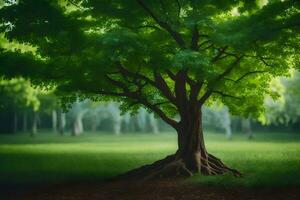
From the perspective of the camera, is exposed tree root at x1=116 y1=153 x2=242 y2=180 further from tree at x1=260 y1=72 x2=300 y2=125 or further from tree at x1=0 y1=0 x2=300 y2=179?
tree at x1=260 y1=72 x2=300 y2=125

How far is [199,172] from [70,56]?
741 centimetres

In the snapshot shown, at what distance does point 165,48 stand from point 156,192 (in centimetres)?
598

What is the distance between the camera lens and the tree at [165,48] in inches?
652

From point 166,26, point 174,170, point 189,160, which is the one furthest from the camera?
point 189,160

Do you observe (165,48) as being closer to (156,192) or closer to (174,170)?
(174,170)

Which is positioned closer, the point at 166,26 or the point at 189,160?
the point at 166,26

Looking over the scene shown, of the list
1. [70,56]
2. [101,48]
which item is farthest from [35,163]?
[101,48]

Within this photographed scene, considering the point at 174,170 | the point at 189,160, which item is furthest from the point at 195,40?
the point at 174,170

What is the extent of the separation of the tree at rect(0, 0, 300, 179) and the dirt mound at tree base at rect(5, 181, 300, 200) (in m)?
2.08

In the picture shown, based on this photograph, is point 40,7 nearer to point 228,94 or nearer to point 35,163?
point 228,94

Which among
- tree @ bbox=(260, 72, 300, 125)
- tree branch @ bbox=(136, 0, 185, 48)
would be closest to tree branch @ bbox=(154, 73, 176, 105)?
tree branch @ bbox=(136, 0, 185, 48)

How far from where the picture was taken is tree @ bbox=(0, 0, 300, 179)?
16.6 m

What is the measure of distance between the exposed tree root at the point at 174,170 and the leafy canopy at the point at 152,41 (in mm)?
2105

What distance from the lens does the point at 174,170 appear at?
19875 mm
